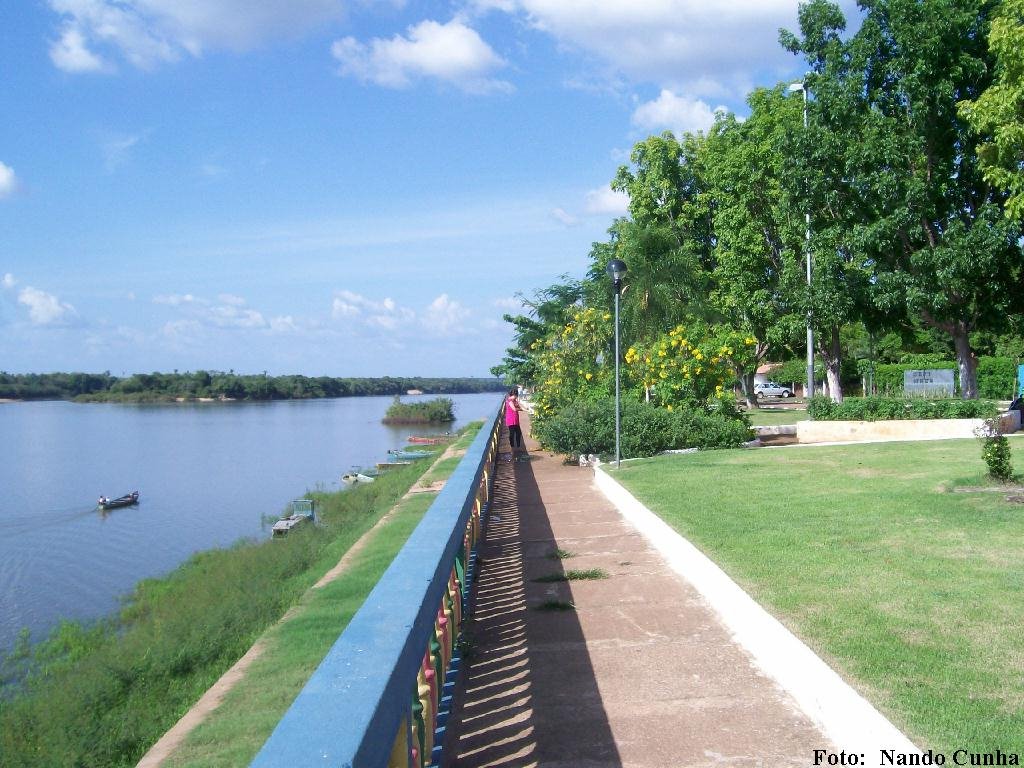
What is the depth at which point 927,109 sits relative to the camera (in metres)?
21.9

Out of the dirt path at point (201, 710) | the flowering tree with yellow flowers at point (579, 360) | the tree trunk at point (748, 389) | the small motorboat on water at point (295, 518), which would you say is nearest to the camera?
the dirt path at point (201, 710)

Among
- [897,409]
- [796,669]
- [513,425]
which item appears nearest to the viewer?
[796,669]

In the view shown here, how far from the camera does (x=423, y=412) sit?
91125 millimetres

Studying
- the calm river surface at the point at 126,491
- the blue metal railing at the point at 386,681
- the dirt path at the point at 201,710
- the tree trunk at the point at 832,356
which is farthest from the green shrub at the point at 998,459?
the tree trunk at the point at 832,356

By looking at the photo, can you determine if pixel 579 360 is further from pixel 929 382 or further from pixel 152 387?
pixel 152 387

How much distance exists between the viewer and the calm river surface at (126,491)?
2031cm

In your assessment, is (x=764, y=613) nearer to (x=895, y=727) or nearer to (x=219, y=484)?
(x=895, y=727)

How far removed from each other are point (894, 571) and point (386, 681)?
5.07m

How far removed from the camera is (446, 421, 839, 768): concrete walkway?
4.13 metres

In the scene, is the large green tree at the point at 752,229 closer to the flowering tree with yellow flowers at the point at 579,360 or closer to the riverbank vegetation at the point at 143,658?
the flowering tree with yellow flowers at the point at 579,360

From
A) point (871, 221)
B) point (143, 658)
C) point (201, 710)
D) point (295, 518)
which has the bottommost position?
point (295, 518)

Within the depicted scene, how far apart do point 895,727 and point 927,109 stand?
2160 cm

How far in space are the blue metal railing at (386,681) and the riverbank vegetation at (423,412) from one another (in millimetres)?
84614

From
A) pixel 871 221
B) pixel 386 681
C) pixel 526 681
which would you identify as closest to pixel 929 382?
pixel 871 221
